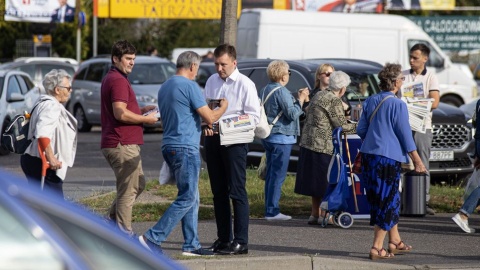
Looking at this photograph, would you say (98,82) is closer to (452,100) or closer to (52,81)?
(452,100)

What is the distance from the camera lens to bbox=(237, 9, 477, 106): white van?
24.3m

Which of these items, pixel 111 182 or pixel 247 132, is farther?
pixel 111 182

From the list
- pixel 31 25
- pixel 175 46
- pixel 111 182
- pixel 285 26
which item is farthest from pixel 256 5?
pixel 111 182

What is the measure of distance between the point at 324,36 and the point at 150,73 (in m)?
4.48

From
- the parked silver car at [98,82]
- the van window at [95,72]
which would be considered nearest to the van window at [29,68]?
the parked silver car at [98,82]

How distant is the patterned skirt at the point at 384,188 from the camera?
869 centimetres

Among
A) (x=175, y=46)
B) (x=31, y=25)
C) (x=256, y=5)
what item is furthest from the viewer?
(x=175, y=46)

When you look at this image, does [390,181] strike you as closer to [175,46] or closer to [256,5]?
[256,5]

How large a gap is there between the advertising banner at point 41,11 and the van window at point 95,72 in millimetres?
14840

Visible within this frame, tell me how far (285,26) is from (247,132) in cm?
1607

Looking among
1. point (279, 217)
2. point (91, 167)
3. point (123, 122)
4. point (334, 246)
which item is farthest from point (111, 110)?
point (91, 167)

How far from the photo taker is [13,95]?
20.7 metres

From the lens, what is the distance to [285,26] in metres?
24.6

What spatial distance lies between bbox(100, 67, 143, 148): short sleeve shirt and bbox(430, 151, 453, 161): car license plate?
658 centimetres
